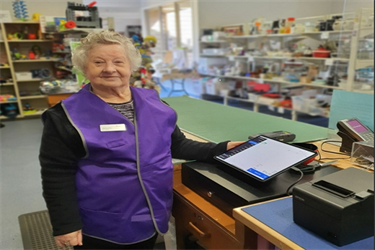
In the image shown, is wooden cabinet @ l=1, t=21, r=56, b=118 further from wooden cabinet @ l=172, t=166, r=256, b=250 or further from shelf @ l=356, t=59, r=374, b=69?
shelf @ l=356, t=59, r=374, b=69

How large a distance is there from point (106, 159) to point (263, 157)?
1.90 ft

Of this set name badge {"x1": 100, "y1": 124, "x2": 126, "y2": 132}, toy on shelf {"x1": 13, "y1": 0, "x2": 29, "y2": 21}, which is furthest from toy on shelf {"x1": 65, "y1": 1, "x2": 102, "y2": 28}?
name badge {"x1": 100, "y1": 124, "x2": 126, "y2": 132}

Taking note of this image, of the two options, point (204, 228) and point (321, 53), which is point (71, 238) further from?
point (321, 53)

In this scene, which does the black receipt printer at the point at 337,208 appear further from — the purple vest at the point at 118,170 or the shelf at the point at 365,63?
the purple vest at the point at 118,170

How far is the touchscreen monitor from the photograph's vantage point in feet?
3.65

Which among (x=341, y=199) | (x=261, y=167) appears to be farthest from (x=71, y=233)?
(x=341, y=199)

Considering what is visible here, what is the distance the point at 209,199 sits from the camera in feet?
4.09

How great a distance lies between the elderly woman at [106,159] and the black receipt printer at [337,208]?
1.74 ft

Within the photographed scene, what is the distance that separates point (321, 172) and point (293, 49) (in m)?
4.62

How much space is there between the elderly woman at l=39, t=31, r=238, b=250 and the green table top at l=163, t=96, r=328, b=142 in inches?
22.8

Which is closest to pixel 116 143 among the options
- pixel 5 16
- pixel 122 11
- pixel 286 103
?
pixel 286 103

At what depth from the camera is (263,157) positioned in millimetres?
1200

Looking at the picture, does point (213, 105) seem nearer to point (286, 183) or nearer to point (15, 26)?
point (286, 183)

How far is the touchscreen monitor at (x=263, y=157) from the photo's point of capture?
1.11 meters
